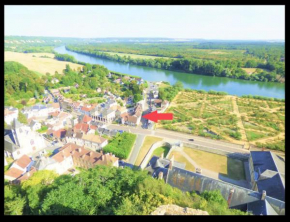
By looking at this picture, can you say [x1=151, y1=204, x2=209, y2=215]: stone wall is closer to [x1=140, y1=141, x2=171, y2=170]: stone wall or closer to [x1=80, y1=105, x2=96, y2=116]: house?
[x1=140, y1=141, x2=171, y2=170]: stone wall

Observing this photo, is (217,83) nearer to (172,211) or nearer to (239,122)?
(239,122)

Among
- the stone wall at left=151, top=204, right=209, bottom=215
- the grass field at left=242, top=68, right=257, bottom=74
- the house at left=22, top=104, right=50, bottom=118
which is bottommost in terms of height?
the stone wall at left=151, top=204, right=209, bottom=215

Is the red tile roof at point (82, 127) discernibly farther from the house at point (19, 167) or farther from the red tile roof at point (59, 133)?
the house at point (19, 167)

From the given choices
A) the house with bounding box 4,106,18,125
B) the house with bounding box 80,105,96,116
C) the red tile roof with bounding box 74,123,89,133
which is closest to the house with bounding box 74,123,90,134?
the red tile roof with bounding box 74,123,89,133
